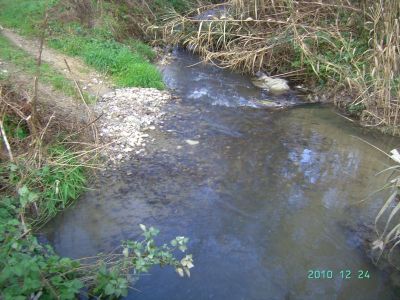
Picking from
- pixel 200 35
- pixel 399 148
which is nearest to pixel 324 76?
pixel 399 148

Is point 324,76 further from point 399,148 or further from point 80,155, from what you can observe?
point 80,155

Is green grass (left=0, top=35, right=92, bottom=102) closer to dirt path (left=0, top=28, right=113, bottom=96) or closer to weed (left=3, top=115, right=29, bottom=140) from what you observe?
dirt path (left=0, top=28, right=113, bottom=96)

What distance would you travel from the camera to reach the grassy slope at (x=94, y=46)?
24.2 ft

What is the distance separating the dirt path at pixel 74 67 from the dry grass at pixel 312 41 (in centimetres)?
246

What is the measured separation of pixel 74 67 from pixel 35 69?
34.6 inches

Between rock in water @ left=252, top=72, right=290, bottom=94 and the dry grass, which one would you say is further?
rock in water @ left=252, top=72, right=290, bottom=94

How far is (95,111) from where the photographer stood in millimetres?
6082

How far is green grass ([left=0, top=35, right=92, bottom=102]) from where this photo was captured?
6176 millimetres

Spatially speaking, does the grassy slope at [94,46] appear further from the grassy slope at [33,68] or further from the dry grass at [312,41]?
the dry grass at [312,41]

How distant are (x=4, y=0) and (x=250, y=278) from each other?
26.7ft

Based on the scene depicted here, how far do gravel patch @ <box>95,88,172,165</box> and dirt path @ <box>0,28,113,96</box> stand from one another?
25 cm

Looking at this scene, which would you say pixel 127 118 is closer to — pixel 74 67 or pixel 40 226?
pixel 74 67

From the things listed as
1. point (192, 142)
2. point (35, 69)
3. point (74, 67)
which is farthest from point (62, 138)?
point (74, 67)

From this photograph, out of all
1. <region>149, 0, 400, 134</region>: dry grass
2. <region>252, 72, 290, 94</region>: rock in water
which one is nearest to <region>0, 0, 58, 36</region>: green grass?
<region>149, 0, 400, 134</region>: dry grass
